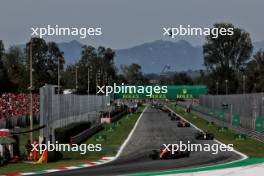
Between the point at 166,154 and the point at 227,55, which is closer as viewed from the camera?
the point at 166,154

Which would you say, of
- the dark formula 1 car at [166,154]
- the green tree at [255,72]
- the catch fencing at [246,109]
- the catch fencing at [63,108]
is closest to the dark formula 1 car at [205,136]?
the catch fencing at [246,109]

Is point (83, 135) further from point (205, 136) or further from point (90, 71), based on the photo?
point (90, 71)

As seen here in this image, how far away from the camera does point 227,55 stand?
183 metres

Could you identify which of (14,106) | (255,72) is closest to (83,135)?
(14,106)

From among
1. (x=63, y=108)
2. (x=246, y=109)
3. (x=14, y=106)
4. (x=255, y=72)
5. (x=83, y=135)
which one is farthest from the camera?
(x=255, y=72)

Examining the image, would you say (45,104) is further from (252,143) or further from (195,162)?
(252,143)

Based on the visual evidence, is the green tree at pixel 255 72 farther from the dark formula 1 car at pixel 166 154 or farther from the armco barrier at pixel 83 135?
the dark formula 1 car at pixel 166 154

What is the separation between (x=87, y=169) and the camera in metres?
30.0

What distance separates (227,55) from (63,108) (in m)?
134

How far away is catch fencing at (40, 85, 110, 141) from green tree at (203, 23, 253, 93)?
76304 millimetres

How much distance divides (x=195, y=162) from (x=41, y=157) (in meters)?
8.14

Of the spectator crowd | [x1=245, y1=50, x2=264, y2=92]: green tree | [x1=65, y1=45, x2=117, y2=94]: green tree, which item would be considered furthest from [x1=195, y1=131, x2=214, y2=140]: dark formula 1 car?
[x1=245, y1=50, x2=264, y2=92]: green tree

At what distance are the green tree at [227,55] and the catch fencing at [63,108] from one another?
7630 cm

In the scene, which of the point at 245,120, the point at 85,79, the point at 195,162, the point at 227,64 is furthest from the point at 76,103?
the point at 227,64
